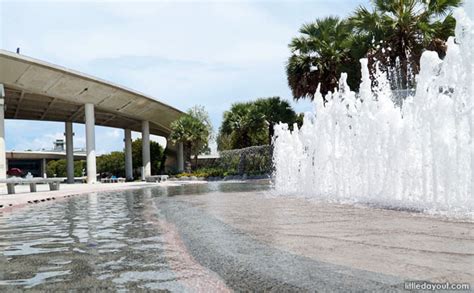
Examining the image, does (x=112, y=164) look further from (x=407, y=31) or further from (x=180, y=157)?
(x=407, y=31)

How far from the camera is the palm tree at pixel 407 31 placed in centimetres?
1962

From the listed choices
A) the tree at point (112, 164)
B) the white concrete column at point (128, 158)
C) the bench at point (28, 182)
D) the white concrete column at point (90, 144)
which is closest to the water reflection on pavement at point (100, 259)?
the bench at point (28, 182)

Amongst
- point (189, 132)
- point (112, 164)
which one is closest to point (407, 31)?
point (189, 132)

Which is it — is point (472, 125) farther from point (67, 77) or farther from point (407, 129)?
point (67, 77)

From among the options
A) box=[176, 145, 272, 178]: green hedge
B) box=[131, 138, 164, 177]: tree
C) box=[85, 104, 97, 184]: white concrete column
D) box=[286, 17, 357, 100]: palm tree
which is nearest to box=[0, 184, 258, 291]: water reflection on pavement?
box=[286, 17, 357, 100]: palm tree

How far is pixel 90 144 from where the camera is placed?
3397 cm

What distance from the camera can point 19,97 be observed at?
110 ft

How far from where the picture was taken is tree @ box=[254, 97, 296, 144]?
1300 inches

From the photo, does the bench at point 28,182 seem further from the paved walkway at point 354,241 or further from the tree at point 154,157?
the tree at point 154,157

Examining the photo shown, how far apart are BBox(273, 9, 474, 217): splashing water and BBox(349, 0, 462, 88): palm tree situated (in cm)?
847


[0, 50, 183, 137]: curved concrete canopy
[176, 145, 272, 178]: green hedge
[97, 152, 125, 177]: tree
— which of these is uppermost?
[0, 50, 183, 137]: curved concrete canopy

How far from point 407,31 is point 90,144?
23144 mm

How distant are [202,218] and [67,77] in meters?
25.2

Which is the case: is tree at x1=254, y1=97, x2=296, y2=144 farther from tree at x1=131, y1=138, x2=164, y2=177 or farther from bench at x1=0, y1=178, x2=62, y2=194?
tree at x1=131, y1=138, x2=164, y2=177
